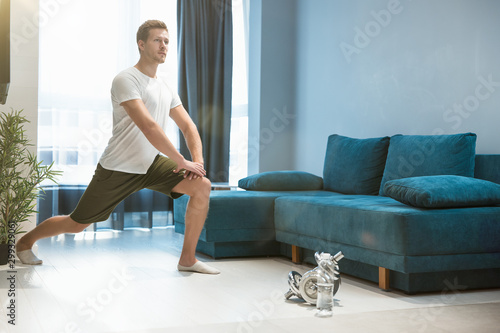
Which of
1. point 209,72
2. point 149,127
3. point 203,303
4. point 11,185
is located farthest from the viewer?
point 209,72

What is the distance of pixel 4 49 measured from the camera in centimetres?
166

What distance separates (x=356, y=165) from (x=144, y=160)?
5.15 feet

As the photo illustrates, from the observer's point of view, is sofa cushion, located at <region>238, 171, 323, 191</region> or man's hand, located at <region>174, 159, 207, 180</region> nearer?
man's hand, located at <region>174, 159, 207, 180</region>

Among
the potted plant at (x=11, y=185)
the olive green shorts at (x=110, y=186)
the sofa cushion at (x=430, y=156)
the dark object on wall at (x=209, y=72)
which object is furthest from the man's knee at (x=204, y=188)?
the dark object on wall at (x=209, y=72)

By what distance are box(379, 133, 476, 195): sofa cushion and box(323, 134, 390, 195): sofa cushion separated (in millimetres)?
134

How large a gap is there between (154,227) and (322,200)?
2.57 metres

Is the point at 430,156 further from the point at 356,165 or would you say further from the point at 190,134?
the point at 190,134

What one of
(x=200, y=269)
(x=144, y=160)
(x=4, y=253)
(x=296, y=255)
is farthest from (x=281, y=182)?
(x=4, y=253)

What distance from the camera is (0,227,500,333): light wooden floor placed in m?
2.12

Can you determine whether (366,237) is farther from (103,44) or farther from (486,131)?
(103,44)

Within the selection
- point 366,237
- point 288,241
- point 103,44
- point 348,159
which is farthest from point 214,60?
point 366,237

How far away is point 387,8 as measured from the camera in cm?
424

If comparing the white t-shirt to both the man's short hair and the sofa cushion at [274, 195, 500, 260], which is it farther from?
the sofa cushion at [274, 195, 500, 260]

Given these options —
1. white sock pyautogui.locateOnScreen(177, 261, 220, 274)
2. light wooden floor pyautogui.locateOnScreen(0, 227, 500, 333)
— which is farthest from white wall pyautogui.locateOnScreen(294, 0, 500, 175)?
white sock pyautogui.locateOnScreen(177, 261, 220, 274)
